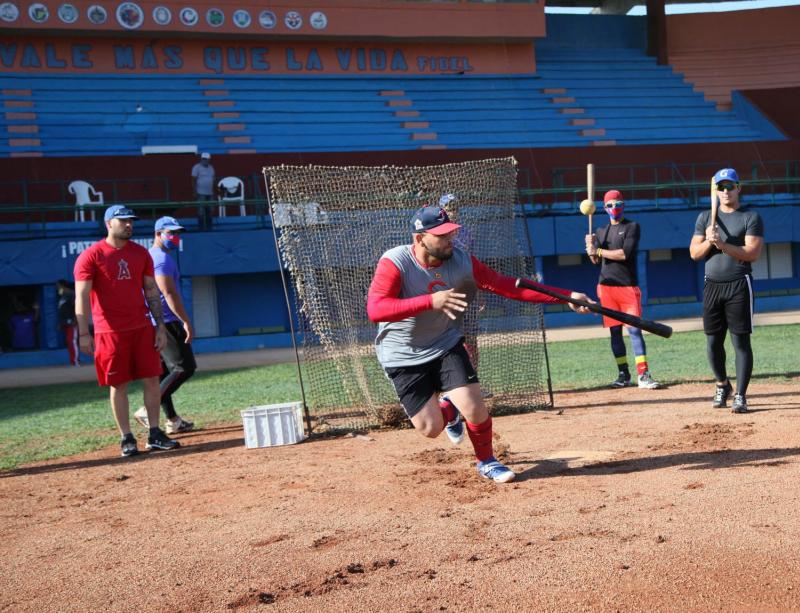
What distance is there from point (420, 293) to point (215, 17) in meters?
26.1

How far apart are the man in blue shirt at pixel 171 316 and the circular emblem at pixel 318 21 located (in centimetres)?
2288

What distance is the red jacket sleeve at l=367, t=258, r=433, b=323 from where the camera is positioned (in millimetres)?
6137

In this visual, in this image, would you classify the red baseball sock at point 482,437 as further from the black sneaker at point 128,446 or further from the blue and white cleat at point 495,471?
the black sneaker at point 128,446

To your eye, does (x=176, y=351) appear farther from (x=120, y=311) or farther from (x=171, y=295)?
(x=120, y=311)

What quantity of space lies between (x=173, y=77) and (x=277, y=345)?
11456 mm

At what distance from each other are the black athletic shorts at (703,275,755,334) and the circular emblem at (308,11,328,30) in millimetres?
24654

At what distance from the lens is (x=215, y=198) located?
79.8ft

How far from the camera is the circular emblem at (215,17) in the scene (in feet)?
98.5

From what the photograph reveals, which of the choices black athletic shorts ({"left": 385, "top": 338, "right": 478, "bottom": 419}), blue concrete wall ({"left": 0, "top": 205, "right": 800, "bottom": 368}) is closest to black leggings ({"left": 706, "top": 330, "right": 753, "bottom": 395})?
black athletic shorts ({"left": 385, "top": 338, "right": 478, "bottom": 419})

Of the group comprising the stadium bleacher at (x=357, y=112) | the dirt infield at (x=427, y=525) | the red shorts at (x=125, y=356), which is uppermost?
the stadium bleacher at (x=357, y=112)

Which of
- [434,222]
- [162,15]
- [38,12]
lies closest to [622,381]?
[434,222]

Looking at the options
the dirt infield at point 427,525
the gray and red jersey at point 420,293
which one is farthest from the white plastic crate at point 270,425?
the gray and red jersey at point 420,293

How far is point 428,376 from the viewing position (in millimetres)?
6719

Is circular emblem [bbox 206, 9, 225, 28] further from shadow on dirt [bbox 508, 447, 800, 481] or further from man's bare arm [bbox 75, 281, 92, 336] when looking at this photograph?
shadow on dirt [bbox 508, 447, 800, 481]
